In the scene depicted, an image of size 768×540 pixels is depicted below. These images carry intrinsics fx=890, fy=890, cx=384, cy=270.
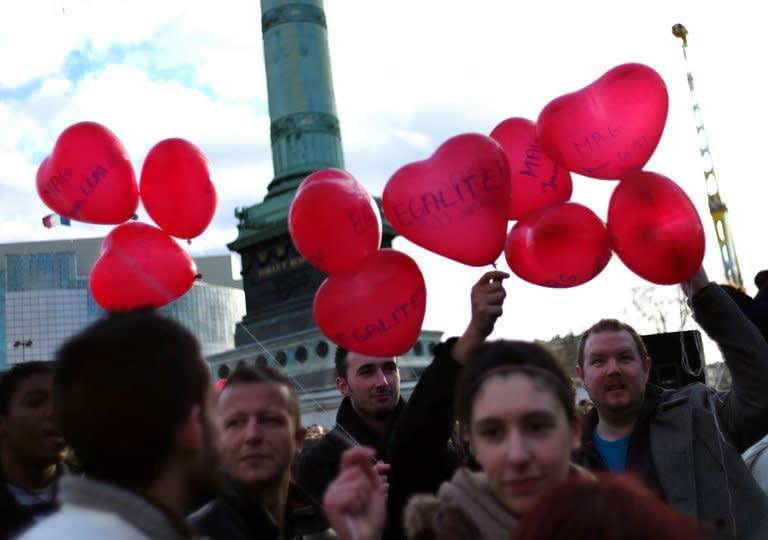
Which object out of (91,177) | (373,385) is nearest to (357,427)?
(373,385)

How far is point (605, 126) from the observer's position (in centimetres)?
352

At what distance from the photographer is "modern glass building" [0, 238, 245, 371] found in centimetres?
6475

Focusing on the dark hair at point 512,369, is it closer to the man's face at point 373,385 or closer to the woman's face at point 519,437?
the woman's face at point 519,437

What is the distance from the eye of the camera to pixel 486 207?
3254mm

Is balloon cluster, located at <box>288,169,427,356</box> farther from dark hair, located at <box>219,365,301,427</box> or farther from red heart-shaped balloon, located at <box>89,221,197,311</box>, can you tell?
red heart-shaped balloon, located at <box>89,221,197,311</box>

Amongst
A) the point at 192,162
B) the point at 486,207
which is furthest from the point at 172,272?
the point at 486,207

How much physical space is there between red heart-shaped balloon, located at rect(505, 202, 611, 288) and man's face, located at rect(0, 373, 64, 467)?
184 cm

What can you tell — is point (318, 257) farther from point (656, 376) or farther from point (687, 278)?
point (656, 376)

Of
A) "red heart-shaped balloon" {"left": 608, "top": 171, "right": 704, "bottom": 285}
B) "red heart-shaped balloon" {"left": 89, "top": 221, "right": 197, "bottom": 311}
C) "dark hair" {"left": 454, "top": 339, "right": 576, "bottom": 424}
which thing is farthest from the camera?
"red heart-shaped balloon" {"left": 89, "top": 221, "right": 197, "bottom": 311}

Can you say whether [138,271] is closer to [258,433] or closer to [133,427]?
→ [258,433]

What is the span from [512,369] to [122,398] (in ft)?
2.91

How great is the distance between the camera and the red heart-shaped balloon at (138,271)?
406 centimetres

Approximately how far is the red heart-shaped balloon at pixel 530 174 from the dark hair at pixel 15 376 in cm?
193

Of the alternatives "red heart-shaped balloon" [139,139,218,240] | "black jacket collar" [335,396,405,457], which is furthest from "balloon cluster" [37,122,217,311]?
"black jacket collar" [335,396,405,457]
